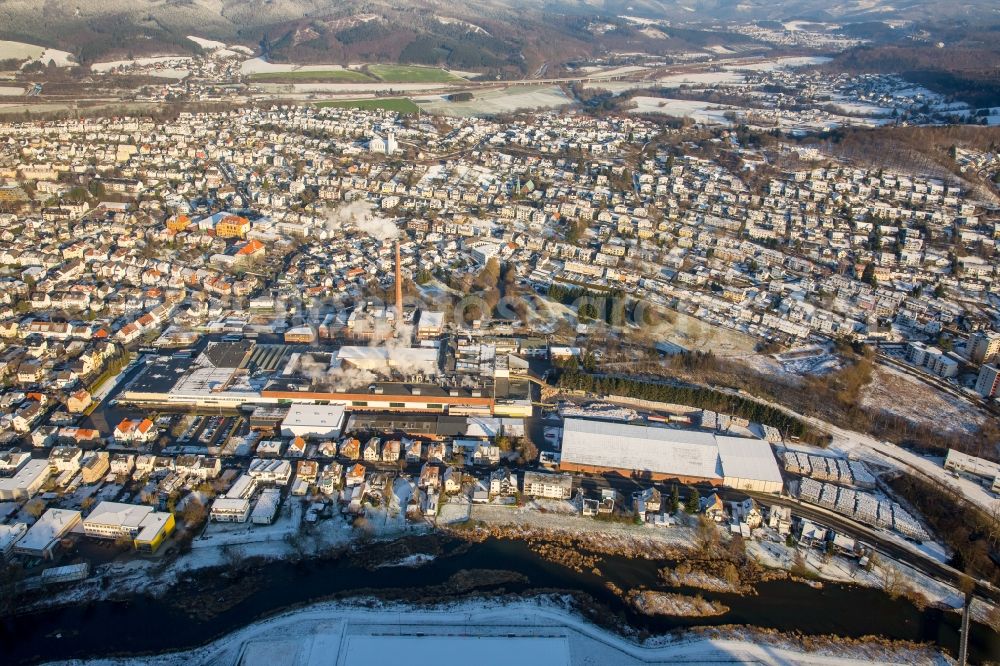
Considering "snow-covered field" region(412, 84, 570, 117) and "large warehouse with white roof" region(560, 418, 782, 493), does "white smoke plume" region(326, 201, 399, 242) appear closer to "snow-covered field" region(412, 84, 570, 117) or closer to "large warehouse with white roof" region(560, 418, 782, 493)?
"large warehouse with white roof" region(560, 418, 782, 493)

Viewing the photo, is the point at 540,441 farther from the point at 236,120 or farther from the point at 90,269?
the point at 236,120

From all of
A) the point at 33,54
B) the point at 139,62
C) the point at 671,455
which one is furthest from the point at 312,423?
the point at 33,54

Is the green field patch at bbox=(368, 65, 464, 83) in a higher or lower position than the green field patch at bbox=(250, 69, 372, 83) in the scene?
higher

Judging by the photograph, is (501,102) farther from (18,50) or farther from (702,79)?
(18,50)

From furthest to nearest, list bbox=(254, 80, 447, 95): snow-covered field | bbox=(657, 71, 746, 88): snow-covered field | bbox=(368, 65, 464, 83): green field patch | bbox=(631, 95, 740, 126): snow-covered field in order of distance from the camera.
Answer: bbox=(657, 71, 746, 88): snow-covered field, bbox=(368, 65, 464, 83): green field patch, bbox=(254, 80, 447, 95): snow-covered field, bbox=(631, 95, 740, 126): snow-covered field

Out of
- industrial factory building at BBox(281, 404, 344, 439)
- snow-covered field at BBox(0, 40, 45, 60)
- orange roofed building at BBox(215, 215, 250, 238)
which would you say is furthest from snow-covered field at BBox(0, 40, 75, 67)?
industrial factory building at BBox(281, 404, 344, 439)

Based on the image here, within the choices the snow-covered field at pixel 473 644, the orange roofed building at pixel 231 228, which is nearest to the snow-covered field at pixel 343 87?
the orange roofed building at pixel 231 228
